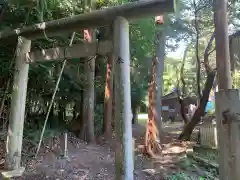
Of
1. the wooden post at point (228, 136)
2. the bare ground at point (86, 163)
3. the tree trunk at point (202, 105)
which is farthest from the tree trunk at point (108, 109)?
the wooden post at point (228, 136)

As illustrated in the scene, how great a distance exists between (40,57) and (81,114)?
428 centimetres

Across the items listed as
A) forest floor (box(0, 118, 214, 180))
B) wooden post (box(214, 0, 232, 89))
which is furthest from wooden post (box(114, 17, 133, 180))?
forest floor (box(0, 118, 214, 180))

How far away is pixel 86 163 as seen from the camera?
6363 millimetres

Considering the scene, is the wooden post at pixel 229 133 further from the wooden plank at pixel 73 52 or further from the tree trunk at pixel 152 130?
the tree trunk at pixel 152 130

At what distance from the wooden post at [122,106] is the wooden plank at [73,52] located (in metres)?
0.23

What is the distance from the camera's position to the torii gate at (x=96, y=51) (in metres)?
3.55

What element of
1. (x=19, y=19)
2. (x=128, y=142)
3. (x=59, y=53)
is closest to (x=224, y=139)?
(x=128, y=142)

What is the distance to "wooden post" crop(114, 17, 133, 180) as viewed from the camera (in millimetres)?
3578

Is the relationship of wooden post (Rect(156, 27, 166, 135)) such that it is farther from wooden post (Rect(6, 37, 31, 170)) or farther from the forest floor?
wooden post (Rect(6, 37, 31, 170))

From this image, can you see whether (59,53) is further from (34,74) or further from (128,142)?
(34,74)

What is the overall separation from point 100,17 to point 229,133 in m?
2.96

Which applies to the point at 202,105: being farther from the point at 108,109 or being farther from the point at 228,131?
the point at 228,131

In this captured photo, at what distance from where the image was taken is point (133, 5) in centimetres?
349

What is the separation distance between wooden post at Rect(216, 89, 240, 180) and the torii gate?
2373mm
